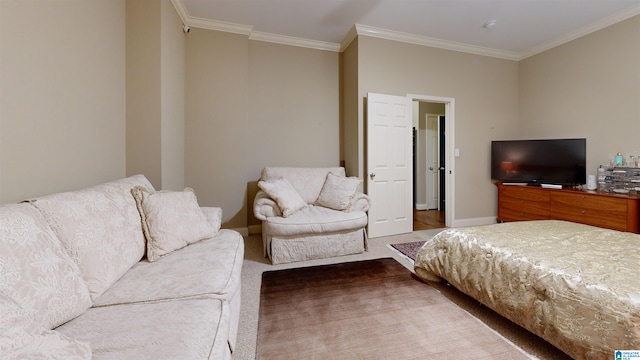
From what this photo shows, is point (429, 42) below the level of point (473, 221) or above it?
above

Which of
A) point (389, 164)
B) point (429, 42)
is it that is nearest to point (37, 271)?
point (389, 164)

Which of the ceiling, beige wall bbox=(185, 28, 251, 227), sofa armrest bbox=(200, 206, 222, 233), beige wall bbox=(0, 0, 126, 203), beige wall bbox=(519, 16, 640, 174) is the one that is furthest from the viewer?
beige wall bbox=(185, 28, 251, 227)

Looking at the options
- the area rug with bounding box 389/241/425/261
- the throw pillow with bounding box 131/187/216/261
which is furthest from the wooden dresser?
the throw pillow with bounding box 131/187/216/261

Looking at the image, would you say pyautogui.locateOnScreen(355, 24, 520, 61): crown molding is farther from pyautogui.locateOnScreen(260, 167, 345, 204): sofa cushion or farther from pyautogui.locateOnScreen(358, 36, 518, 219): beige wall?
pyautogui.locateOnScreen(260, 167, 345, 204): sofa cushion

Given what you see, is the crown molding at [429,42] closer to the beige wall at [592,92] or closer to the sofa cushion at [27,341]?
the beige wall at [592,92]

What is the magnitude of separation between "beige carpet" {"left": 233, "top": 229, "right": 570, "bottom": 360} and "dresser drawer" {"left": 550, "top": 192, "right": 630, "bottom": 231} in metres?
2.31

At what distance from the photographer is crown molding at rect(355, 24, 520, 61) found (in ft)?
11.2

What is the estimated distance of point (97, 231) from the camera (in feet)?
4.05

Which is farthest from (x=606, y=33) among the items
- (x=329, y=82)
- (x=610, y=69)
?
(x=329, y=82)

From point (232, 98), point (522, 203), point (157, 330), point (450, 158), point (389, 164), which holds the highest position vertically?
point (232, 98)

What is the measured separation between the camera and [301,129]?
383 cm

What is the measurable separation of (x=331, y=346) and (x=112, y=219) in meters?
1.39

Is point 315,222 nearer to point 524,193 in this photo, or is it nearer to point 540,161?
point 524,193

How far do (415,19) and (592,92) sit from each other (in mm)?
2586
